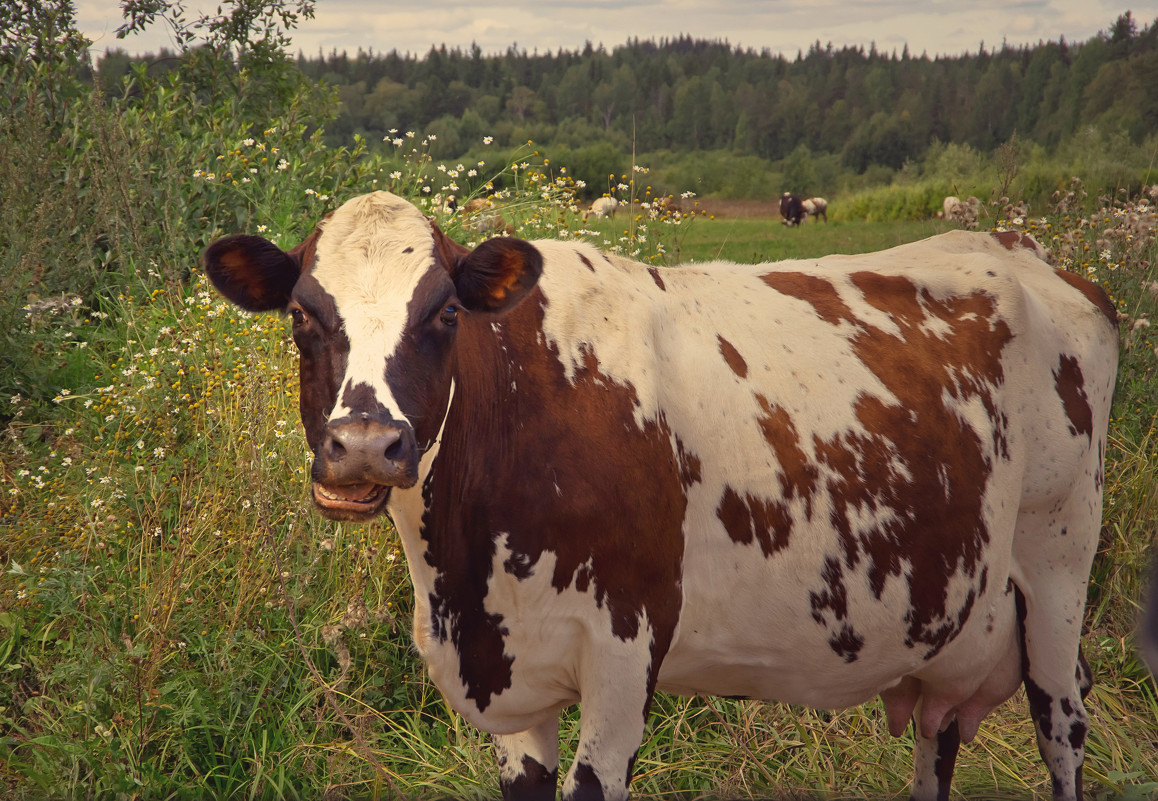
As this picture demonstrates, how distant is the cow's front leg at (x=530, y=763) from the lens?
10.7ft

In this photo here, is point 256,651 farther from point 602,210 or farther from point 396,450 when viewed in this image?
point 602,210

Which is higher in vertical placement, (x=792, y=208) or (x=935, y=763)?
(x=935, y=763)

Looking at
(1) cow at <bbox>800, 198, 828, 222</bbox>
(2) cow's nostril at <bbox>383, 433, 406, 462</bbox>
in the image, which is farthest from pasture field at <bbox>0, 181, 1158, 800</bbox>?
(1) cow at <bbox>800, 198, 828, 222</bbox>

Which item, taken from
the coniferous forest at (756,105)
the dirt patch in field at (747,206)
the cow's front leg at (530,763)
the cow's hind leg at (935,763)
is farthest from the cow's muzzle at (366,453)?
the dirt patch in field at (747,206)

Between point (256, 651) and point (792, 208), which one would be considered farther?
point (792, 208)

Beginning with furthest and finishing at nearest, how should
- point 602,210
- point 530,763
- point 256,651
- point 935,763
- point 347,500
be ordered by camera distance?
point 602,210, point 256,651, point 935,763, point 530,763, point 347,500

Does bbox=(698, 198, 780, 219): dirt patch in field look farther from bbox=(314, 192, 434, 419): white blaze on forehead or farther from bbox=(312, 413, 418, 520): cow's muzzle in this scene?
bbox=(312, 413, 418, 520): cow's muzzle

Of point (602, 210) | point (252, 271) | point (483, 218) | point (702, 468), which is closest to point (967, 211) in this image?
point (602, 210)

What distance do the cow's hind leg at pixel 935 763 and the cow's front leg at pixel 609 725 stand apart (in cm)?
178

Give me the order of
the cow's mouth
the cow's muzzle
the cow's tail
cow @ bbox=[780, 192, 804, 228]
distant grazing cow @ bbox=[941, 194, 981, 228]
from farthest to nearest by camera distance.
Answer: cow @ bbox=[780, 192, 804, 228], distant grazing cow @ bbox=[941, 194, 981, 228], the cow's mouth, the cow's muzzle, the cow's tail

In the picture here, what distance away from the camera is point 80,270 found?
708cm

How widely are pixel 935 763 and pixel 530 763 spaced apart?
188cm

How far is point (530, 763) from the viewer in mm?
3275

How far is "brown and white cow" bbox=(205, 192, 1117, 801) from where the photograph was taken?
8.85 ft
